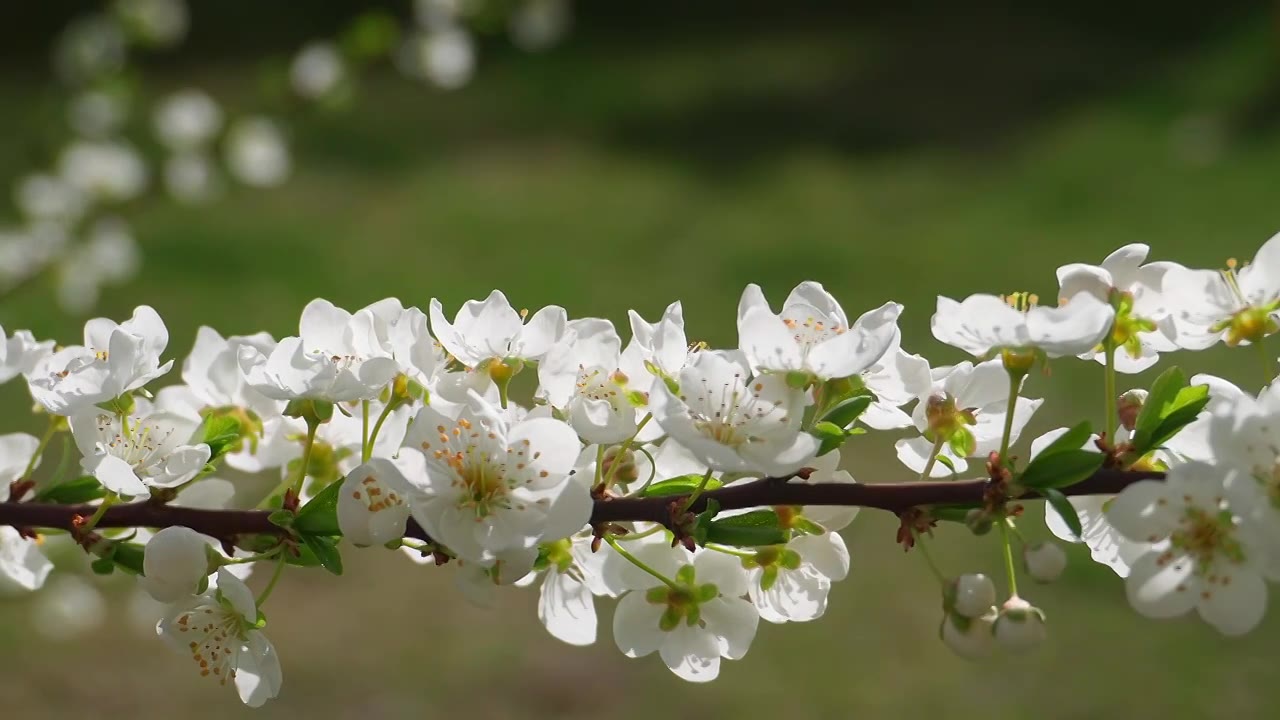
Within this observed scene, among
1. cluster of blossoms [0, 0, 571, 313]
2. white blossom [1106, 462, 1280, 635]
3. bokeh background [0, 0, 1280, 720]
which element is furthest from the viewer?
bokeh background [0, 0, 1280, 720]

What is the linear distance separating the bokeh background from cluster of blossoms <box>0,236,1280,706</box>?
1254 millimetres

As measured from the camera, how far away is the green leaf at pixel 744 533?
636mm

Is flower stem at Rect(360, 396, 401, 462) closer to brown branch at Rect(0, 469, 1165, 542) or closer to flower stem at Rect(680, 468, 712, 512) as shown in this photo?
brown branch at Rect(0, 469, 1165, 542)

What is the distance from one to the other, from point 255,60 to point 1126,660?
529cm

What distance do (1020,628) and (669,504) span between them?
0.19 metres

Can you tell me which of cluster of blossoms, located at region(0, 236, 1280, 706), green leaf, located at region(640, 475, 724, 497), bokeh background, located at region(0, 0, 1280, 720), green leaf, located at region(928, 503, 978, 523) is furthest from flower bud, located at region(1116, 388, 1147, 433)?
bokeh background, located at region(0, 0, 1280, 720)

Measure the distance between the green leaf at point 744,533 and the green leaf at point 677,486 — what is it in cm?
2

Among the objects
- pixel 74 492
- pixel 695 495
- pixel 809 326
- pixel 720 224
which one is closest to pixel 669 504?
pixel 695 495

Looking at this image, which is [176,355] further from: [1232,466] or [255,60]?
[1232,466]

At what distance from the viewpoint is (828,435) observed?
615 mm

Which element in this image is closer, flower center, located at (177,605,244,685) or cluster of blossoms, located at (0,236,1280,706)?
cluster of blossoms, located at (0,236,1280,706)

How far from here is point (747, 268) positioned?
4520mm

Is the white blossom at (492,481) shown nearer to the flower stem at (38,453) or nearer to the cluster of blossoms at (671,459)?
the cluster of blossoms at (671,459)

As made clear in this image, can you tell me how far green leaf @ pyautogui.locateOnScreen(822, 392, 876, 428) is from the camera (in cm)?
63
